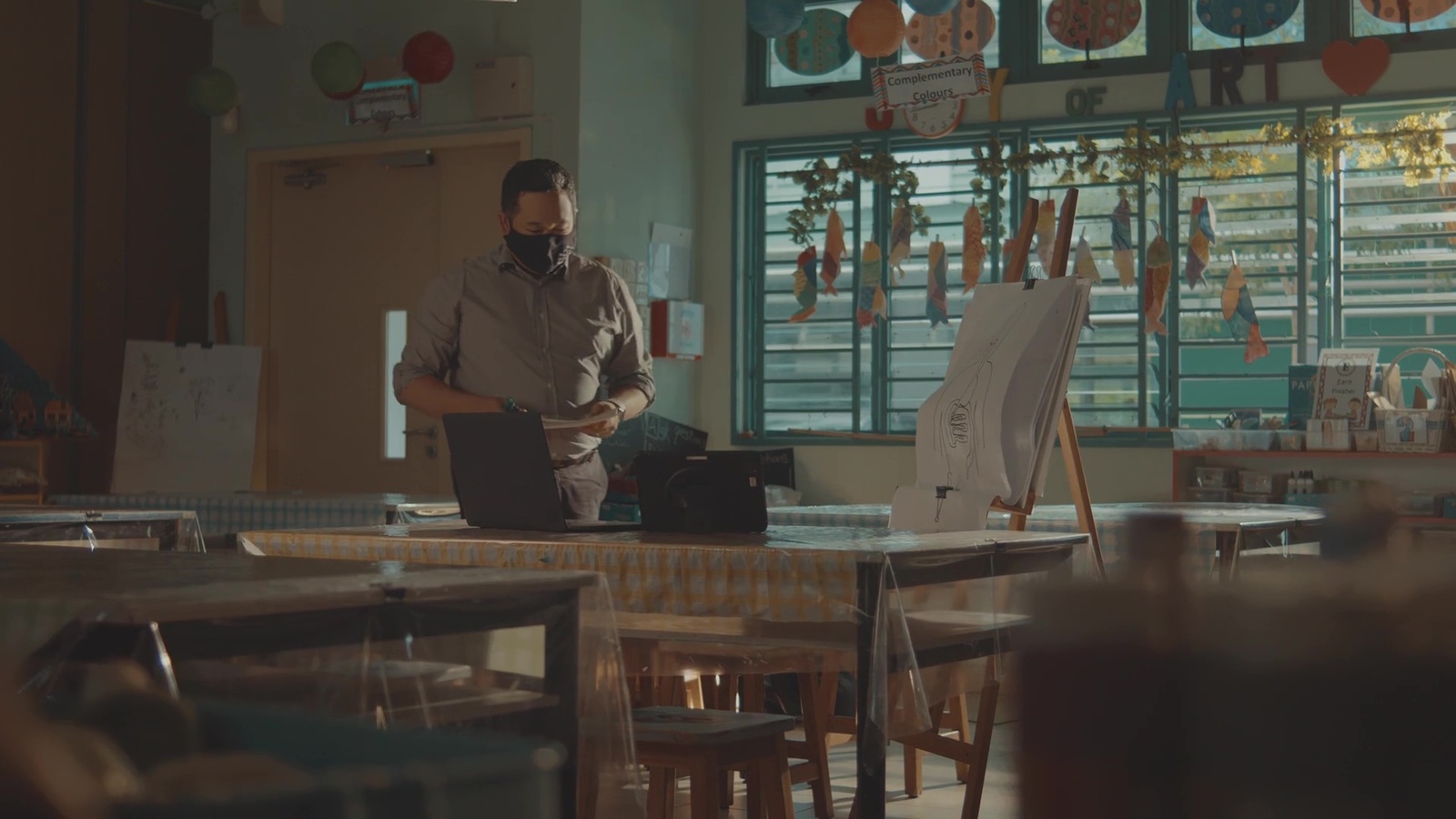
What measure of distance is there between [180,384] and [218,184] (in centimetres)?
119

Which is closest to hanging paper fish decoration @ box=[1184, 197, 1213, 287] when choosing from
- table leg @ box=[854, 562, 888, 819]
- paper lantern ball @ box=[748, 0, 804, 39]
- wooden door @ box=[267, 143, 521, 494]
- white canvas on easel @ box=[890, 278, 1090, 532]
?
paper lantern ball @ box=[748, 0, 804, 39]

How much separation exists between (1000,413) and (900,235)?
147 inches

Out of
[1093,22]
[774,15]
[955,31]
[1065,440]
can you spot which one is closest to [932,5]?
[774,15]

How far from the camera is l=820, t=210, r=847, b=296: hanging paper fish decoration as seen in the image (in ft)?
22.9

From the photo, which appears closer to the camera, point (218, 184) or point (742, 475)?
point (742, 475)

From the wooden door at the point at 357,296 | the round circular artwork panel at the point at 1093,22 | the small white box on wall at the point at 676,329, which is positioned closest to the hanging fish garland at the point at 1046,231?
the round circular artwork panel at the point at 1093,22

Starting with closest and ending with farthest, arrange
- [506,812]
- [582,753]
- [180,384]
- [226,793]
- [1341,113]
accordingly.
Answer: [226,793] → [506,812] → [582,753] → [1341,113] → [180,384]

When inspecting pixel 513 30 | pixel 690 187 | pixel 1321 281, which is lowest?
pixel 1321 281

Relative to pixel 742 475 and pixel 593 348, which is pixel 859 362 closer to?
pixel 593 348

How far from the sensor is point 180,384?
6.81m

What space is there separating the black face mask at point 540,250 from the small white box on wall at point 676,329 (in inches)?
139

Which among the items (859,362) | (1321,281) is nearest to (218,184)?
(859,362)

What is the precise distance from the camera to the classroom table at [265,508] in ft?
15.3

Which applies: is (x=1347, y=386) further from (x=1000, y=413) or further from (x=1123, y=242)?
(x=1000, y=413)
